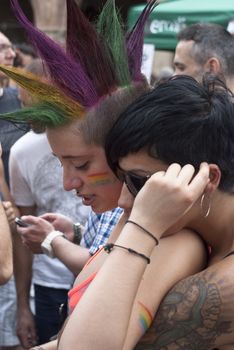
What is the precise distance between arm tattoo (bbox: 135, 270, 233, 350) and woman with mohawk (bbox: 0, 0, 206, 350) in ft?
0.11

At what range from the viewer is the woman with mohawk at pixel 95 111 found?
1978 millimetres

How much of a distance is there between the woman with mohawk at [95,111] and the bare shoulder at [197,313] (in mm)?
36

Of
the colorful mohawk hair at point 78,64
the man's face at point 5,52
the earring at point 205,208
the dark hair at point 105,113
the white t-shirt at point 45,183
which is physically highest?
the colorful mohawk hair at point 78,64

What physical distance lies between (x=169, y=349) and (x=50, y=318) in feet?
8.59

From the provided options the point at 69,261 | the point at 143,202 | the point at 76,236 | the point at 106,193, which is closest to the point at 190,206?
the point at 143,202

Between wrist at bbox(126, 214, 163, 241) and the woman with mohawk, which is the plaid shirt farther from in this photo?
wrist at bbox(126, 214, 163, 241)

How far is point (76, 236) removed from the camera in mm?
3666

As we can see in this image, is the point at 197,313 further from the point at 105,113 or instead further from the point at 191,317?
the point at 105,113

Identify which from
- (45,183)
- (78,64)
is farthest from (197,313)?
(45,183)

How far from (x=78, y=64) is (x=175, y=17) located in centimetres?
542

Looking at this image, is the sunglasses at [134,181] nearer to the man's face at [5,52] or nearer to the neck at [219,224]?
the neck at [219,224]

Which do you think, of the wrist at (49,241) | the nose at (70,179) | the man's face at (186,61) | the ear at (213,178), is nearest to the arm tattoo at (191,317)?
the ear at (213,178)

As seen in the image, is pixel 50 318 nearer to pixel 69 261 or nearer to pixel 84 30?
pixel 69 261

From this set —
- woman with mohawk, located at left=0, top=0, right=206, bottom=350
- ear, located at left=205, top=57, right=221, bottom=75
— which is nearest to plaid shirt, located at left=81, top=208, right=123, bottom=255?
woman with mohawk, located at left=0, top=0, right=206, bottom=350
